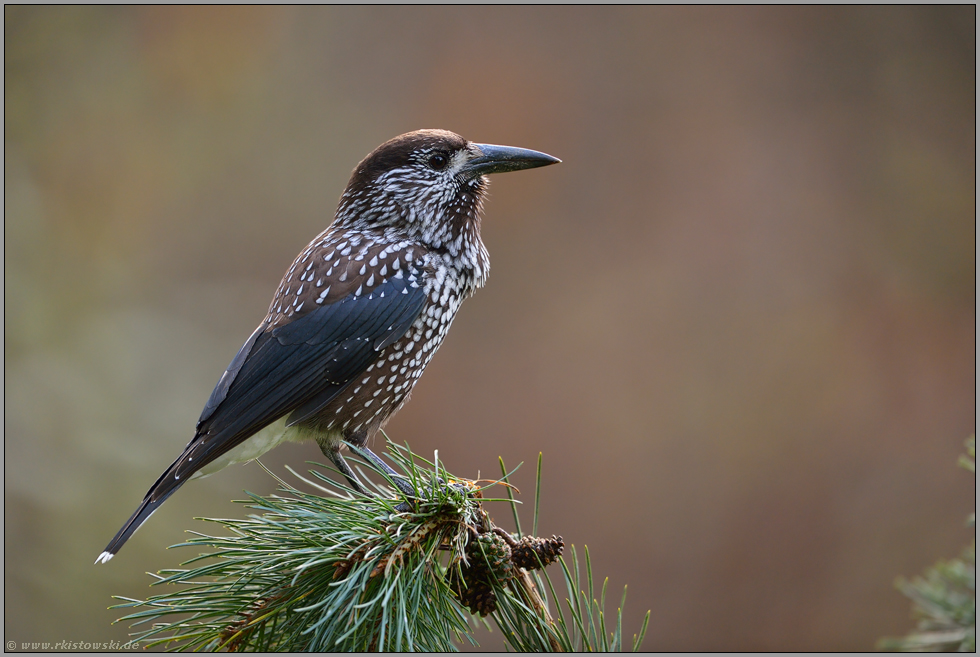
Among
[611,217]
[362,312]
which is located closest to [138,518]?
[362,312]

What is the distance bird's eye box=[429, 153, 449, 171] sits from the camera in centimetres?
252

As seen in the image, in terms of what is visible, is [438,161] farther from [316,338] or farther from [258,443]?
[258,443]

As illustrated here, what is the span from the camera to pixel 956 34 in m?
5.12

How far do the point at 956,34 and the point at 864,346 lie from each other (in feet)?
8.17

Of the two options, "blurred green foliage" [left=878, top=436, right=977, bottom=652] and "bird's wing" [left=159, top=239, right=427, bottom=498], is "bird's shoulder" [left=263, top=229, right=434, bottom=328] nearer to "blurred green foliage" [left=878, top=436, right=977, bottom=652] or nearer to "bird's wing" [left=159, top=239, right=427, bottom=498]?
"bird's wing" [left=159, top=239, right=427, bottom=498]

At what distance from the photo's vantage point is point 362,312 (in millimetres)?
2270

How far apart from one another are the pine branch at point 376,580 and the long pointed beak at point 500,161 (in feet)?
4.32

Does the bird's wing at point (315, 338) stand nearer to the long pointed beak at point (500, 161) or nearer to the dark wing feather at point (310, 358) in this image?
the dark wing feather at point (310, 358)

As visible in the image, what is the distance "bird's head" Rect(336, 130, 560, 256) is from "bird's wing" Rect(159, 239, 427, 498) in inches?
5.7

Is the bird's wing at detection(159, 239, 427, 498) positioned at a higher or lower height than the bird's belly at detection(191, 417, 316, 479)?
higher

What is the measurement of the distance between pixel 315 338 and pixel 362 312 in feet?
0.59

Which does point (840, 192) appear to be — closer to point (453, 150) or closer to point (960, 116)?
point (960, 116)

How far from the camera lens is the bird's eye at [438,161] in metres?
2.52

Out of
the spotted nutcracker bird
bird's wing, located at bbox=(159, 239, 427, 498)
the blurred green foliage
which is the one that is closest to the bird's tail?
the spotted nutcracker bird
